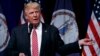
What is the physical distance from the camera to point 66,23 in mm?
4605

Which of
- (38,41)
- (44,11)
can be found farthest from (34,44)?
(44,11)

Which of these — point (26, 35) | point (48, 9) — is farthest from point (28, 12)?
point (48, 9)

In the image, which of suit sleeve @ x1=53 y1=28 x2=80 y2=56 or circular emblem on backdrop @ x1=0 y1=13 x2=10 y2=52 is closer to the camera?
suit sleeve @ x1=53 y1=28 x2=80 y2=56

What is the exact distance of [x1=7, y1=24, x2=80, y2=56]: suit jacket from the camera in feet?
10.7

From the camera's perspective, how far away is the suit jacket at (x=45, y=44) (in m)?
3.25

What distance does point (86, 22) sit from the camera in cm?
459

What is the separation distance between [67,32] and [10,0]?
32.9 inches

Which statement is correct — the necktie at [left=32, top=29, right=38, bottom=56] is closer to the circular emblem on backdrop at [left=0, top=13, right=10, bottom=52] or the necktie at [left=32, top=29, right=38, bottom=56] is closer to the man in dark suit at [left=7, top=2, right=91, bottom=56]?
the man in dark suit at [left=7, top=2, right=91, bottom=56]

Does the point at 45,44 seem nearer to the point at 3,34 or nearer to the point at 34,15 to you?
the point at 34,15

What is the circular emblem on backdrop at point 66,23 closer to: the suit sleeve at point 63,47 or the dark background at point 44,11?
the dark background at point 44,11

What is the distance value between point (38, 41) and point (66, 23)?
1.35m

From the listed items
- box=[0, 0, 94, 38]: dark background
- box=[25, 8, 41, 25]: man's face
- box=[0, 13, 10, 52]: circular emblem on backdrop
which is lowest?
box=[0, 13, 10, 52]: circular emblem on backdrop

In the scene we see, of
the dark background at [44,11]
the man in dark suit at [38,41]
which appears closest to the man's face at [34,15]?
the man in dark suit at [38,41]

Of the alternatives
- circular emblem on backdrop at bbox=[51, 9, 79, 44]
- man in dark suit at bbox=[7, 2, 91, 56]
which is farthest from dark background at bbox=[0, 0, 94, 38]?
man in dark suit at bbox=[7, 2, 91, 56]
